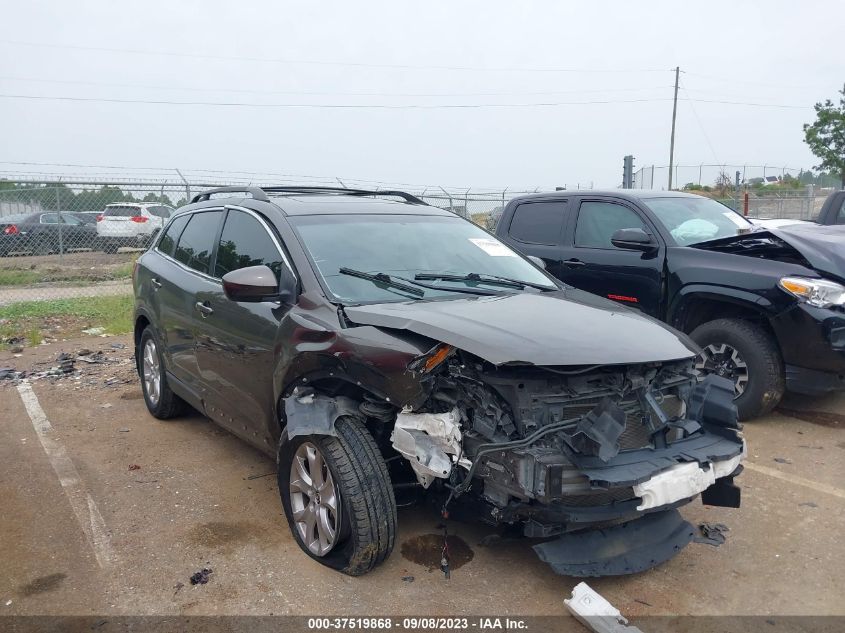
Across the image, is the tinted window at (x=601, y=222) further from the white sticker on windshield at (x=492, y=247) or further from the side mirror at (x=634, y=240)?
the white sticker on windshield at (x=492, y=247)

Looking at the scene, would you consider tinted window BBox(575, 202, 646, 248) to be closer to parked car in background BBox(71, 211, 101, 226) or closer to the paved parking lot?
the paved parking lot

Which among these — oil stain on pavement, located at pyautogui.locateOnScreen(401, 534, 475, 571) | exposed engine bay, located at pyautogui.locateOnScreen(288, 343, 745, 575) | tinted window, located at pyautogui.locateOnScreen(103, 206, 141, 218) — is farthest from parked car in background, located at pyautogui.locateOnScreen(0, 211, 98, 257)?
exposed engine bay, located at pyautogui.locateOnScreen(288, 343, 745, 575)

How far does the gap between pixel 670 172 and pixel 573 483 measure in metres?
31.9

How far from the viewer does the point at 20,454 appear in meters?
5.08

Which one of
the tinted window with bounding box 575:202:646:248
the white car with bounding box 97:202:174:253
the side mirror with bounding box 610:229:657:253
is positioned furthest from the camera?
the white car with bounding box 97:202:174:253

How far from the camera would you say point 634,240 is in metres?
5.97

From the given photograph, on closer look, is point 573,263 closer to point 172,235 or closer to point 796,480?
point 796,480

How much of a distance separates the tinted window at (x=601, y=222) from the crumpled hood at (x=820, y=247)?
1.26m

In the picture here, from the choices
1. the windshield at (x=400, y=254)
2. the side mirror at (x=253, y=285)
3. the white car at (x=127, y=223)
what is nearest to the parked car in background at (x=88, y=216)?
the white car at (x=127, y=223)

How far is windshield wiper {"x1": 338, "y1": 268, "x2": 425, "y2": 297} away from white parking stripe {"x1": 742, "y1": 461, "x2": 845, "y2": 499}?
8.65 feet

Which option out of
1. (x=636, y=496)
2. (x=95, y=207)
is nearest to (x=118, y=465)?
(x=636, y=496)

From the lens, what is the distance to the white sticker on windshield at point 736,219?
6.86 metres

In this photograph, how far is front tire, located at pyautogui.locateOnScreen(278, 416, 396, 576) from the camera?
3168 millimetres

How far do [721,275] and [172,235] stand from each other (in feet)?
14.3
